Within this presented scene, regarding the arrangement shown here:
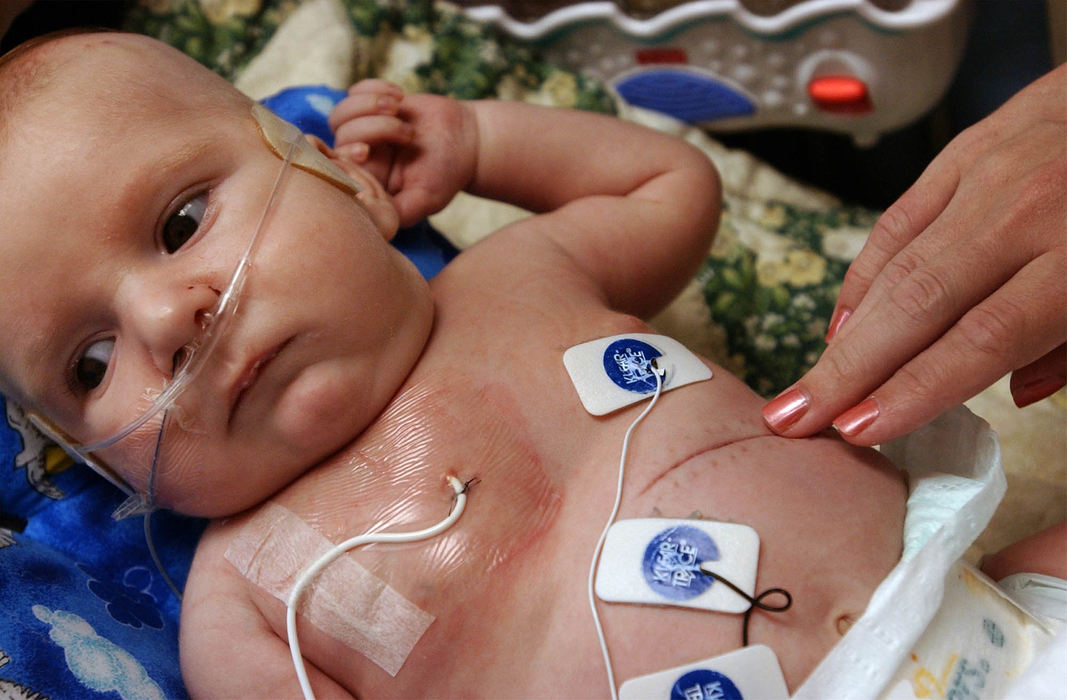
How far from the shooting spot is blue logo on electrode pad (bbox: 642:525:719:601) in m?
0.93

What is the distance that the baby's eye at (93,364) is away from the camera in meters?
0.99

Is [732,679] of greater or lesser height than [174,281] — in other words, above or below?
below

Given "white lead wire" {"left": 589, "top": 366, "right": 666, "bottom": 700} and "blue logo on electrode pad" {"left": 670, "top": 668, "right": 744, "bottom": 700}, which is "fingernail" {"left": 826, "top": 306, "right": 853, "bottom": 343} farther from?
"blue logo on electrode pad" {"left": 670, "top": 668, "right": 744, "bottom": 700}

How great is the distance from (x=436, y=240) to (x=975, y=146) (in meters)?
0.90

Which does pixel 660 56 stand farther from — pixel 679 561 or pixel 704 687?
pixel 704 687

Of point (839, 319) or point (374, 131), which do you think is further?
point (374, 131)

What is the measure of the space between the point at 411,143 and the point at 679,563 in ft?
2.68

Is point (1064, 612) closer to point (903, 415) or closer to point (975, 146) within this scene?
point (903, 415)

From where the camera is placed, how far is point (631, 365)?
110cm

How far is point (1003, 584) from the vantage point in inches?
42.9

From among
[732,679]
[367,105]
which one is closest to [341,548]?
[732,679]

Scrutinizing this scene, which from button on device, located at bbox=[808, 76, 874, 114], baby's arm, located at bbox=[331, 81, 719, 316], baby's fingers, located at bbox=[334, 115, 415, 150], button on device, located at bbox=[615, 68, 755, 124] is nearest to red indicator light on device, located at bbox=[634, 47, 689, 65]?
button on device, located at bbox=[615, 68, 755, 124]

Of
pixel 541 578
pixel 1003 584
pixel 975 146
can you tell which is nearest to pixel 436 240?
pixel 541 578

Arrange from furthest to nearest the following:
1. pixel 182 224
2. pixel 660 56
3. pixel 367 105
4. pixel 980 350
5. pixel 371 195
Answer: pixel 660 56, pixel 367 105, pixel 371 195, pixel 182 224, pixel 980 350
